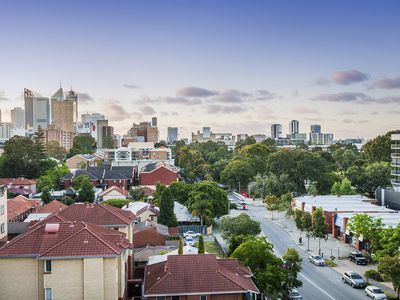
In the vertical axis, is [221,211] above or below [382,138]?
below

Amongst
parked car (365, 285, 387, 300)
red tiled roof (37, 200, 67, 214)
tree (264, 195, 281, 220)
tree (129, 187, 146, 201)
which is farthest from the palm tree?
parked car (365, 285, 387, 300)

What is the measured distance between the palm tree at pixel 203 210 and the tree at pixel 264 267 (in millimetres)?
19185

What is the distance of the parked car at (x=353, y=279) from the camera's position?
28.5 metres

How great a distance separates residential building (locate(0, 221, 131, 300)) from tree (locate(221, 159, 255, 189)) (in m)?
57.9

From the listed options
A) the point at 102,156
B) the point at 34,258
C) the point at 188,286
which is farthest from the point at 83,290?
the point at 102,156

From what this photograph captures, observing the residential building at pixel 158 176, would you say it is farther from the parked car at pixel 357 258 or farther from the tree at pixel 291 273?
the tree at pixel 291 273

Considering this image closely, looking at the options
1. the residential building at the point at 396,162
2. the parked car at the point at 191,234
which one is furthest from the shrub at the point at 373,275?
the residential building at the point at 396,162

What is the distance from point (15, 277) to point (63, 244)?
2439 mm

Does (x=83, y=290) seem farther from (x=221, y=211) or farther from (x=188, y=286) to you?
(x=221, y=211)

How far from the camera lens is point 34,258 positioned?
66.3 feet

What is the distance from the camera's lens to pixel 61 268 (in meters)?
19.9

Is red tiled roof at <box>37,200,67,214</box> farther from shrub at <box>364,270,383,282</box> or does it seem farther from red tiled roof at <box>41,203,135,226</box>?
shrub at <box>364,270,383,282</box>

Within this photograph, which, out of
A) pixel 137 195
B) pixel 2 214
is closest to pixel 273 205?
pixel 137 195

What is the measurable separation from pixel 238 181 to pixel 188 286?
57079mm
